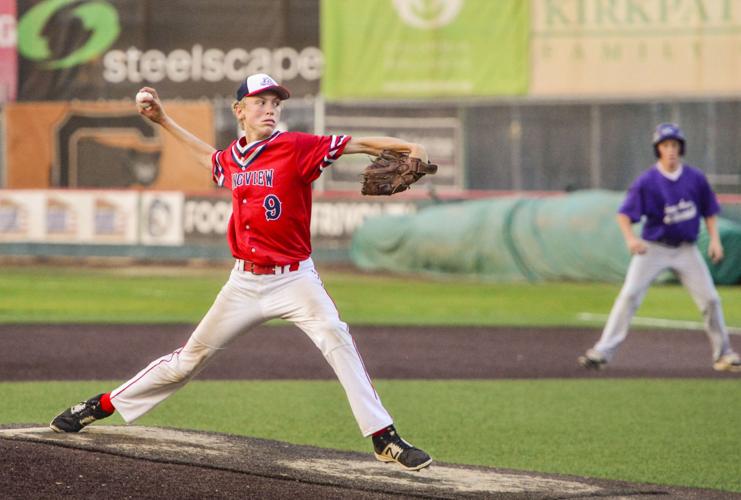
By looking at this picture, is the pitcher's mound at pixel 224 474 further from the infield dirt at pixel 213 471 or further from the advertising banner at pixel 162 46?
the advertising banner at pixel 162 46

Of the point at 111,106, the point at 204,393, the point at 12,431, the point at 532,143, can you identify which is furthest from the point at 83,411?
the point at 111,106

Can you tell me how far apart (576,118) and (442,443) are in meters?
18.1

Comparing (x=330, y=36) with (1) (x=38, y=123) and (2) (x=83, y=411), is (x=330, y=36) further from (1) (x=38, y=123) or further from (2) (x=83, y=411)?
(2) (x=83, y=411)

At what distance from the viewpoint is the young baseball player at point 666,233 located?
11641 millimetres

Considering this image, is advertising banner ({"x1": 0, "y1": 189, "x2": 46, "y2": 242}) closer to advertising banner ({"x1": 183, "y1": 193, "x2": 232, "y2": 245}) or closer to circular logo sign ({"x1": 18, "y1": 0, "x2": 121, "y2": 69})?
advertising banner ({"x1": 183, "y1": 193, "x2": 232, "y2": 245})

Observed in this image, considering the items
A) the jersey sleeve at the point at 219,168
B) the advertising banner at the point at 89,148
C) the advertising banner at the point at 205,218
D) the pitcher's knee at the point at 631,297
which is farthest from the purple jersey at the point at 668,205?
the advertising banner at the point at 89,148

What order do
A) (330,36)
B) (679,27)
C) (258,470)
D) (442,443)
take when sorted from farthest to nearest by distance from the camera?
(330,36), (679,27), (442,443), (258,470)

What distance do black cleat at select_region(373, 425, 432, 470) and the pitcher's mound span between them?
0.30 feet

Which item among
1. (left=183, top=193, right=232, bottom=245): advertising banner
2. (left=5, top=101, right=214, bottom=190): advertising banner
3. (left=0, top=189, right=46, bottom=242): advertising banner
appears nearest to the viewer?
(left=183, top=193, right=232, bottom=245): advertising banner

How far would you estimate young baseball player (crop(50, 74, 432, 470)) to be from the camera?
22.4 feet

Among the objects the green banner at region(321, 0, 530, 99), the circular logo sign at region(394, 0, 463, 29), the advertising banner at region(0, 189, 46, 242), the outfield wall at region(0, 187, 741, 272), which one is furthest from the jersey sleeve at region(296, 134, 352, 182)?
the advertising banner at region(0, 189, 46, 242)

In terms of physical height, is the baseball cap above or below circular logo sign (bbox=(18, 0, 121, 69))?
below

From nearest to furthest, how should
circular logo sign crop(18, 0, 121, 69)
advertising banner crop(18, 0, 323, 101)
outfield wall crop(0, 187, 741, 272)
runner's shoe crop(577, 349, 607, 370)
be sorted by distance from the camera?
runner's shoe crop(577, 349, 607, 370)
outfield wall crop(0, 187, 741, 272)
advertising banner crop(18, 0, 323, 101)
circular logo sign crop(18, 0, 121, 69)

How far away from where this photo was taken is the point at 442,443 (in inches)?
338
